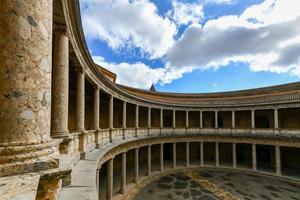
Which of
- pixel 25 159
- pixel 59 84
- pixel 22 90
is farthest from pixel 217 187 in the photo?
pixel 22 90

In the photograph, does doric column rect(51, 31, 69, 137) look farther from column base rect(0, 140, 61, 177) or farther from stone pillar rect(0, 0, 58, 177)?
column base rect(0, 140, 61, 177)

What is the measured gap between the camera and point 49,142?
121 inches

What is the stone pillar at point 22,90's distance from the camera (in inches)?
101

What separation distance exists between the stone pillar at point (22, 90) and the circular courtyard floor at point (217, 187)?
578 inches

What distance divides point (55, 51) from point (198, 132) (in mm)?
24696

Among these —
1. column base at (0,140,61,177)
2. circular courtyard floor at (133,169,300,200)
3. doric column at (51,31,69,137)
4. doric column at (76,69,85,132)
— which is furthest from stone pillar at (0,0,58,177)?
circular courtyard floor at (133,169,300,200)

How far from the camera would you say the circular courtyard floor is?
16.4m

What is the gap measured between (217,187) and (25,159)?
20.0 metres

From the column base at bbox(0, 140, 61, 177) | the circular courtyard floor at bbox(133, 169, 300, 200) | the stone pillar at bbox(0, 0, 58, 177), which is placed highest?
the stone pillar at bbox(0, 0, 58, 177)

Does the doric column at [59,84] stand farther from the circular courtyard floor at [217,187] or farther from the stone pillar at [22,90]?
the circular courtyard floor at [217,187]

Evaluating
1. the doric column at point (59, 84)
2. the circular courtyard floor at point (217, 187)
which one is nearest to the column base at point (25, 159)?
the doric column at point (59, 84)

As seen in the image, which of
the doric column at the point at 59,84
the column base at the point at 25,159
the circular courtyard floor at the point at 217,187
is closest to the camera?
the column base at the point at 25,159

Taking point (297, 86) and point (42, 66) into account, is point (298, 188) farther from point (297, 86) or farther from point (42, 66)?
point (42, 66)

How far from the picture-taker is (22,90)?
2695 mm
